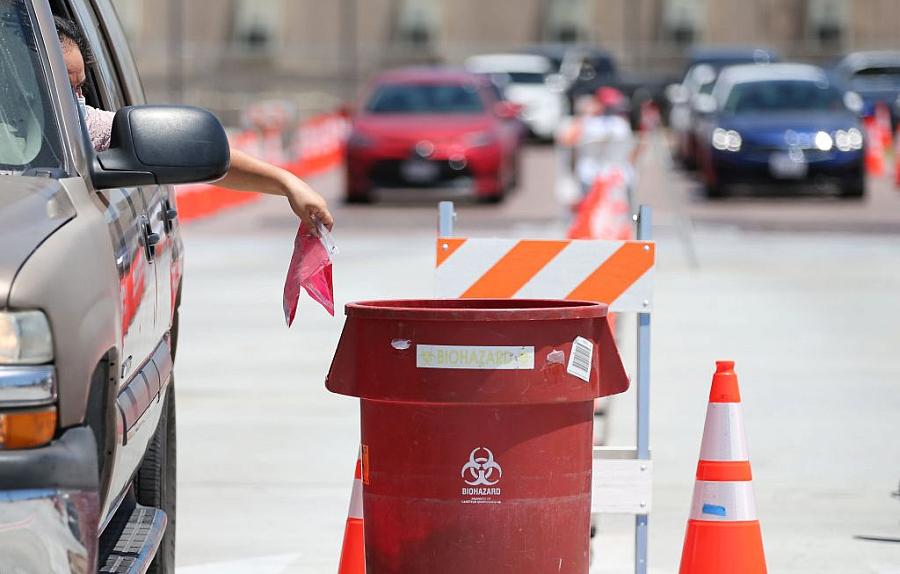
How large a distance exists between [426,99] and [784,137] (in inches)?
192

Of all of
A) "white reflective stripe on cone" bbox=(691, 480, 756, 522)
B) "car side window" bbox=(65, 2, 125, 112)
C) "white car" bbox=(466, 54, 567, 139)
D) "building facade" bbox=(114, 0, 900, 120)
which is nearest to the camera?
"car side window" bbox=(65, 2, 125, 112)

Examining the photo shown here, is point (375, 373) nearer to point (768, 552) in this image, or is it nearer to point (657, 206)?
point (768, 552)

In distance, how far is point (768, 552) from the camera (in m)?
6.89

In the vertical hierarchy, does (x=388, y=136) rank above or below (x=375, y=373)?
below

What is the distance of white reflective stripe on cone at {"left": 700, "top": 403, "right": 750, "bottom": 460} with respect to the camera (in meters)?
5.83

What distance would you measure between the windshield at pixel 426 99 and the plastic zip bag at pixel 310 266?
20.8m

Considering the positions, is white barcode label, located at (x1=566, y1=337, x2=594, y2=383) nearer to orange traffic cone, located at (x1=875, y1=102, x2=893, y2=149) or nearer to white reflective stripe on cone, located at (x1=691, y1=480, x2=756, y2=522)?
white reflective stripe on cone, located at (x1=691, y1=480, x2=756, y2=522)

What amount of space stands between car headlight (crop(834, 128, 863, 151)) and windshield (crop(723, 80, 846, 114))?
3.42 ft

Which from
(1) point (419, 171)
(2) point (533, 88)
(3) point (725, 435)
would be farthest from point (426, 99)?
(3) point (725, 435)

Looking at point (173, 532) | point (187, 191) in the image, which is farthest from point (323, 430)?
point (187, 191)

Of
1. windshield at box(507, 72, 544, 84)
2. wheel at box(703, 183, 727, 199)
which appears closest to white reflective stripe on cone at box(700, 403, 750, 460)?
wheel at box(703, 183, 727, 199)

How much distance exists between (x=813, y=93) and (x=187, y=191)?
8.67 metres

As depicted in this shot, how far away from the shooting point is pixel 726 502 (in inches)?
229

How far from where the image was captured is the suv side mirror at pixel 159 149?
4.23 meters
